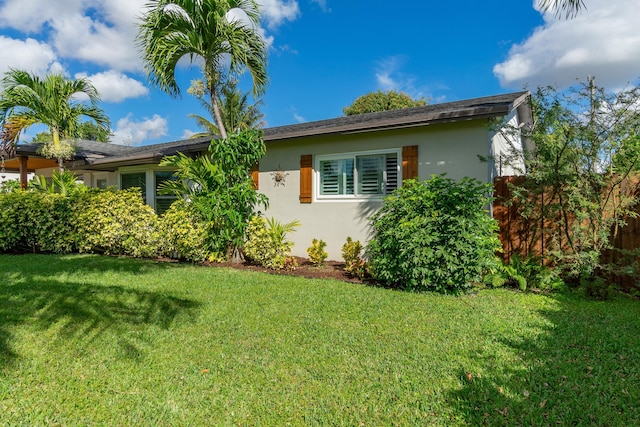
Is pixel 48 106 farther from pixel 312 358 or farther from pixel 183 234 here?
pixel 312 358

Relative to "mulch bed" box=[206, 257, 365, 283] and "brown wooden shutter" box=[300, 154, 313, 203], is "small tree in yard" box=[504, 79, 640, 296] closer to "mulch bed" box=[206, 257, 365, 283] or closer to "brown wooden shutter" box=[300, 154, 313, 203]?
"mulch bed" box=[206, 257, 365, 283]

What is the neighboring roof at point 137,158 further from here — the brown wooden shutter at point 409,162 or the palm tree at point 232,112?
the palm tree at point 232,112

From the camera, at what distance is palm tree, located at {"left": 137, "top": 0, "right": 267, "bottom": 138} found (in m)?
7.46

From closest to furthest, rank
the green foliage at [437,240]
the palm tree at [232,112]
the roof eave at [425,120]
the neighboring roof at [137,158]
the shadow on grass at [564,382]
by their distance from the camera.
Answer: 1. the shadow on grass at [564,382]
2. the green foliage at [437,240]
3. the roof eave at [425,120]
4. the neighboring roof at [137,158]
5. the palm tree at [232,112]

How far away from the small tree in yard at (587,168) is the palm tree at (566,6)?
5.25 ft

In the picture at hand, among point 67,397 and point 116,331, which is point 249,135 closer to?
point 116,331

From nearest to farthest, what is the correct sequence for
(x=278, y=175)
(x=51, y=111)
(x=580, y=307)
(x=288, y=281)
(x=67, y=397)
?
(x=67, y=397) → (x=580, y=307) → (x=288, y=281) → (x=278, y=175) → (x=51, y=111)

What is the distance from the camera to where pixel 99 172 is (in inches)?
588

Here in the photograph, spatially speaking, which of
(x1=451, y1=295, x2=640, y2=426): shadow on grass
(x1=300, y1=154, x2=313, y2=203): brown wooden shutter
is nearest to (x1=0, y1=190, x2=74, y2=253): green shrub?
(x1=300, y1=154, x2=313, y2=203): brown wooden shutter

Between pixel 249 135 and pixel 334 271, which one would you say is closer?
pixel 334 271

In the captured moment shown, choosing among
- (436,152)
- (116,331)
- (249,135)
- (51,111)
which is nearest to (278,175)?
(249,135)

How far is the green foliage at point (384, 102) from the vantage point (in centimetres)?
2529

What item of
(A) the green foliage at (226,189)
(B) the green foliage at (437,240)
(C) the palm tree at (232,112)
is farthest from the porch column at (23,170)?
(B) the green foliage at (437,240)

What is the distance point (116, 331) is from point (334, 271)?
4.27 metres
